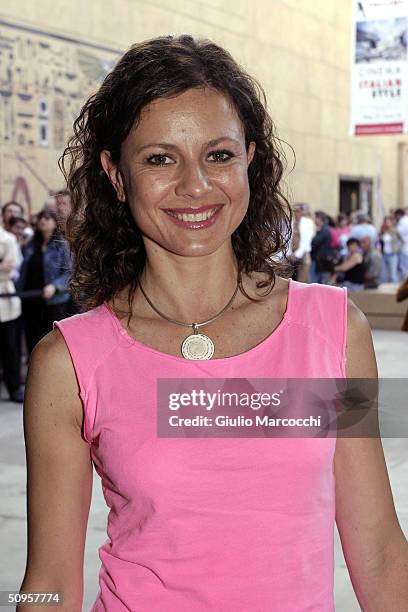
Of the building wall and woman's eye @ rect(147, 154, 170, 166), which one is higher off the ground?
the building wall

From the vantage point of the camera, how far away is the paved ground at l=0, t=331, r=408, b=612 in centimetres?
432

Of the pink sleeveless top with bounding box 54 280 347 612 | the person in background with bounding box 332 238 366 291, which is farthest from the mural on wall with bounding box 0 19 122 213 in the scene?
the pink sleeveless top with bounding box 54 280 347 612

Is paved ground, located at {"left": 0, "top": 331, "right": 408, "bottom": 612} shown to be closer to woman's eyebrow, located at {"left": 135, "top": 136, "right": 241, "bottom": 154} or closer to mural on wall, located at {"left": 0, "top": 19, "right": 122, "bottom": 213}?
woman's eyebrow, located at {"left": 135, "top": 136, "right": 241, "bottom": 154}

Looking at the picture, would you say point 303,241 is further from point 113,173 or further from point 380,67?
point 113,173

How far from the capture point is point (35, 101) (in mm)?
15000

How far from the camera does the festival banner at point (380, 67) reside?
13.0m

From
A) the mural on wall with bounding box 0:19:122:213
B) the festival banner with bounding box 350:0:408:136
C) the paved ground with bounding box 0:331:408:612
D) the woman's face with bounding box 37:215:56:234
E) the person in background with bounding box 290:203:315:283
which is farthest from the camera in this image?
the person in background with bounding box 290:203:315:283

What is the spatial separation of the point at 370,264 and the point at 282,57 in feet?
→ 33.4

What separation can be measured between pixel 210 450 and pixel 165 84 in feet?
1.97

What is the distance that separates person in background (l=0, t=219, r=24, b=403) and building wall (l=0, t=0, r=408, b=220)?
6036 millimetres

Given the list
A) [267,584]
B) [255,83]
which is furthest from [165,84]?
[267,584]

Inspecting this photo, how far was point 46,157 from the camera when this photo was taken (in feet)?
50.2

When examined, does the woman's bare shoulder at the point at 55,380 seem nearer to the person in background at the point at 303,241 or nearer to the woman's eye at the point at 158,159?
the woman's eye at the point at 158,159

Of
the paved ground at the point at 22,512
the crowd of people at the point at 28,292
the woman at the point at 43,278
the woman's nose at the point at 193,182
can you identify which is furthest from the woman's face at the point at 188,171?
the woman at the point at 43,278
